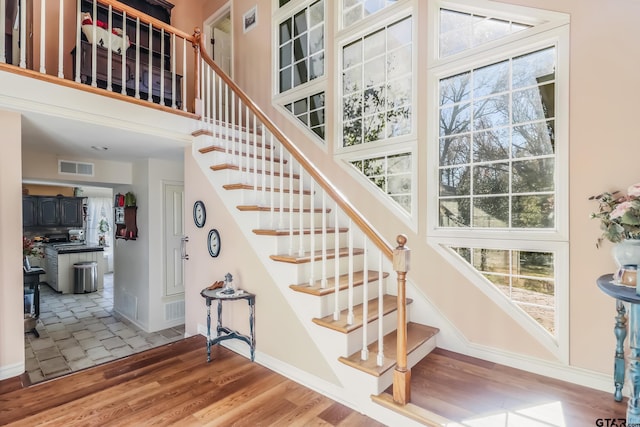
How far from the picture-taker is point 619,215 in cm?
171

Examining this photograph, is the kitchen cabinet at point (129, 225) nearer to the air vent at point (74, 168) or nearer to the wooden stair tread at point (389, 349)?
the air vent at point (74, 168)

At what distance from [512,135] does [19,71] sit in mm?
3913

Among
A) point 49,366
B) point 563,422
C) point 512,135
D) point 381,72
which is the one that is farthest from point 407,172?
point 49,366

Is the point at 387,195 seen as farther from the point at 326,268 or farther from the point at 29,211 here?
the point at 29,211

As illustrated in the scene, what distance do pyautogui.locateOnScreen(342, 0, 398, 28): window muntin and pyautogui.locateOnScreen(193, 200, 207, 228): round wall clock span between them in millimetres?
2617

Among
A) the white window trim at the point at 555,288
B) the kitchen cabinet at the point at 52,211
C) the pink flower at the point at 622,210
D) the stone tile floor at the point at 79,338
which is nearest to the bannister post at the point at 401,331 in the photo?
the white window trim at the point at 555,288

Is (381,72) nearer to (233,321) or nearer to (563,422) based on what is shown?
(233,321)

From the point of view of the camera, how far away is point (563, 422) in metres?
1.80

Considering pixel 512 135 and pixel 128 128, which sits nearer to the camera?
pixel 512 135

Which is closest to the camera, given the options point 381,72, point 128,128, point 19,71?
point 19,71

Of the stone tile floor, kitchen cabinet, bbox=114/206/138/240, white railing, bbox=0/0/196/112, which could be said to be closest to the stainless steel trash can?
the stone tile floor

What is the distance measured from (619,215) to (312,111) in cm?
309

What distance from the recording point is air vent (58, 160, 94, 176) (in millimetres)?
4216

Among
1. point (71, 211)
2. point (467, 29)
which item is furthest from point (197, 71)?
point (71, 211)
